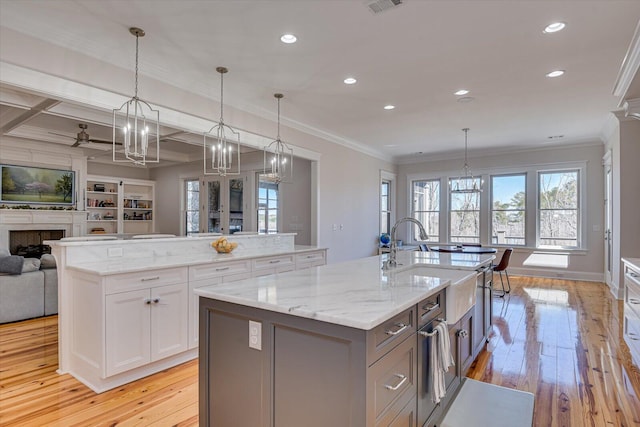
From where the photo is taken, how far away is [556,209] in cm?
733

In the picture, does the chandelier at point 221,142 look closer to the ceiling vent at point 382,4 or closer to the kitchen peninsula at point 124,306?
the kitchen peninsula at point 124,306

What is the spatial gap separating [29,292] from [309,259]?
3443 millimetres

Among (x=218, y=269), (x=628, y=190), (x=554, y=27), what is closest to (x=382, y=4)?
(x=554, y=27)

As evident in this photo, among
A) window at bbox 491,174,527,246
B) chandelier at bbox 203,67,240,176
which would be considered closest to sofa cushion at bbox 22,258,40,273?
chandelier at bbox 203,67,240,176

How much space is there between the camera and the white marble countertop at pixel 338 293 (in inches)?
53.9

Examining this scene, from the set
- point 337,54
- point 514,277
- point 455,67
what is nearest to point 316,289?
point 337,54

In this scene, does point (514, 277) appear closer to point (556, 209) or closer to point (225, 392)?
point (556, 209)

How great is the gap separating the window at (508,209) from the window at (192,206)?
22.4ft

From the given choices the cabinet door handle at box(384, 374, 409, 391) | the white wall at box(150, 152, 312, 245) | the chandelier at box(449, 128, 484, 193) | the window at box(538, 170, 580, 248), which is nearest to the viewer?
the cabinet door handle at box(384, 374, 409, 391)

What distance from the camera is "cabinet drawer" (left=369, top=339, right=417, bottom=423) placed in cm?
135

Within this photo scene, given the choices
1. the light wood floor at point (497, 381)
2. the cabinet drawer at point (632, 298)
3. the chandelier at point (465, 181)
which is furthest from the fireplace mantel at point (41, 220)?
the cabinet drawer at point (632, 298)

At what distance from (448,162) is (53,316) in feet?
26.7

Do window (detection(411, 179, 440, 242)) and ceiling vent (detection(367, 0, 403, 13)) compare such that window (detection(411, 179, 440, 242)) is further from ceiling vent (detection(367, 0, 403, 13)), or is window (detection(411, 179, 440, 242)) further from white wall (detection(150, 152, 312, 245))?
ceiling vent (detection(367, 0, 403, 13))

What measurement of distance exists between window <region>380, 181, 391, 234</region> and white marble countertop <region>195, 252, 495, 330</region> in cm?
590
